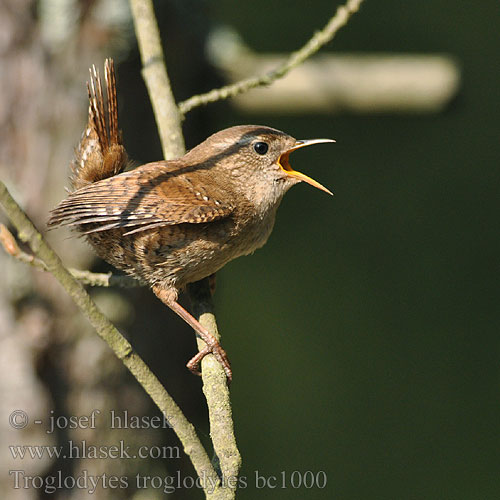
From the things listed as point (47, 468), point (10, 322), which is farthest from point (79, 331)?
point (47, 468)

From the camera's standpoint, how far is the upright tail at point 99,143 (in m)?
2.10

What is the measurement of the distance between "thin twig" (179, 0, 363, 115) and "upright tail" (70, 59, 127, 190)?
0.24m

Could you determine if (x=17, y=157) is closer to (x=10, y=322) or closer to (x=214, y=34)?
(x=10, y=322)

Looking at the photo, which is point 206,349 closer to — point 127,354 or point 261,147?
point 127,354

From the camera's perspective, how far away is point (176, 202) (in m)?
1.98

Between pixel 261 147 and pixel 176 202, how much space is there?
1.33ft

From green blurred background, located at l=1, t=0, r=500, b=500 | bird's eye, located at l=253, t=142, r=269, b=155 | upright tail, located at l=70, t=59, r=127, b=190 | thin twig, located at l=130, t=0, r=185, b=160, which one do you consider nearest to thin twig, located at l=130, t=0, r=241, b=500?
thin twig, located at l=130, t=0, r=185, b=160

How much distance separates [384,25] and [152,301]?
345cm

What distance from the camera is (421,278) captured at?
222 inches

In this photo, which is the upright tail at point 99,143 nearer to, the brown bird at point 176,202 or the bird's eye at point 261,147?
the brown bird at point 176,202

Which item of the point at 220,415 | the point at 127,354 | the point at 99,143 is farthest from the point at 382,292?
the point at 127,354

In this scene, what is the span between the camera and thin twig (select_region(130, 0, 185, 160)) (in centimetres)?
208

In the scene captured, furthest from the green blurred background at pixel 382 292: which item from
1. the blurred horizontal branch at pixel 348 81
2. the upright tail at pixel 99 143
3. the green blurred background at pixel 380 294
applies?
the upright tail at pixel 99 143

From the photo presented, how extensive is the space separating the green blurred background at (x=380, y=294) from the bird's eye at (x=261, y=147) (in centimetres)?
317
